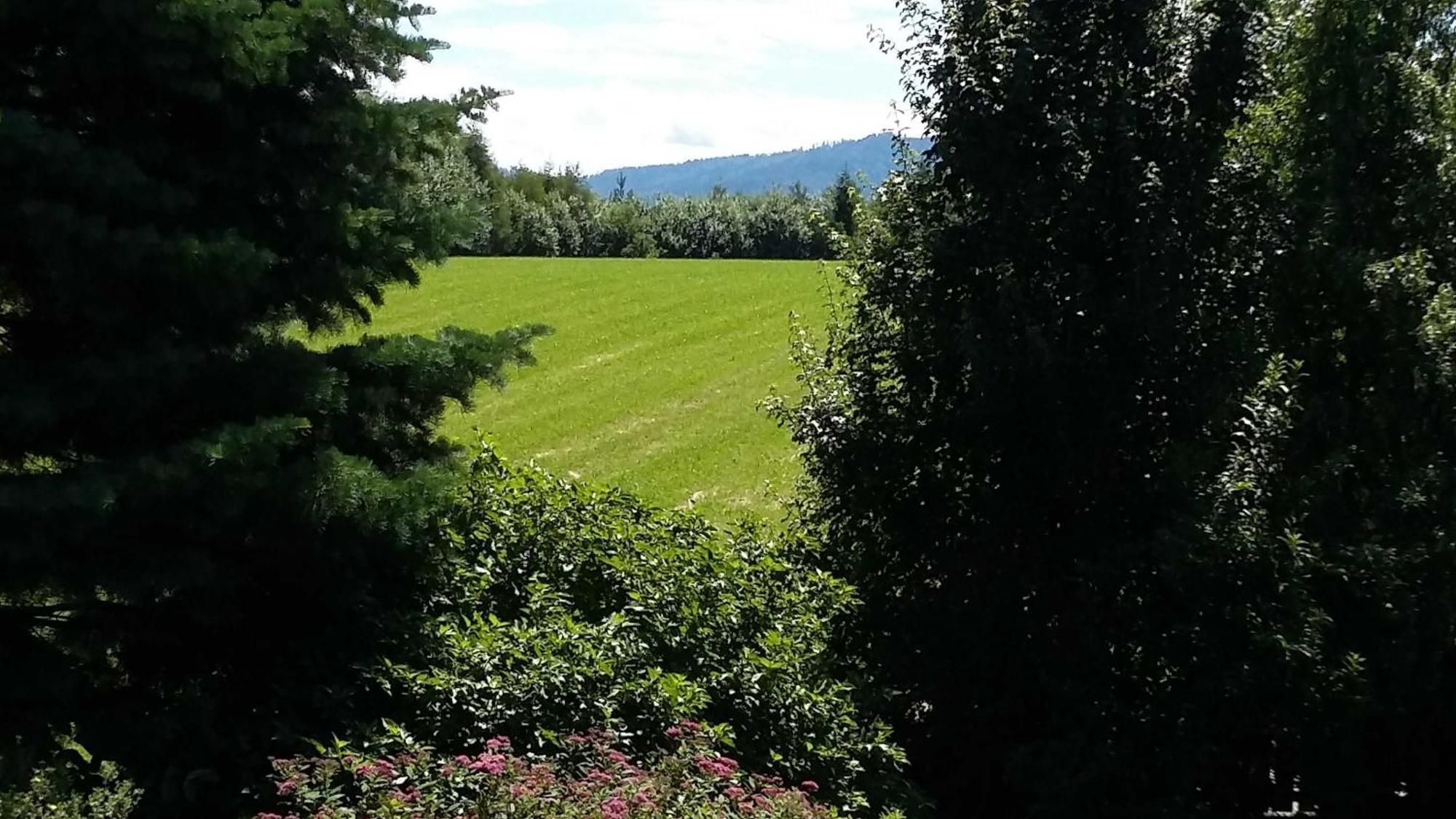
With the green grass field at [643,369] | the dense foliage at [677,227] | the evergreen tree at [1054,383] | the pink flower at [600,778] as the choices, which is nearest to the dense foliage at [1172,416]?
the evergreen tree at [1054,383]

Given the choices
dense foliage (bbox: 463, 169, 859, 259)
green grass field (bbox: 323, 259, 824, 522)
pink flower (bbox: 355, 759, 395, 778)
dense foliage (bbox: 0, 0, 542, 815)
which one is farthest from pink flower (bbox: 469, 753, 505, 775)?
dense foliage (bbox: 463, 169, 859, 259)

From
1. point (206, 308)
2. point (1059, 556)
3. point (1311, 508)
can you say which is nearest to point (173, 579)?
point (206, 308)

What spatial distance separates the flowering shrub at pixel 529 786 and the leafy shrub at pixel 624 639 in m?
0.29

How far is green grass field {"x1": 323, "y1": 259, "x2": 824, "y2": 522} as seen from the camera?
17469 mm

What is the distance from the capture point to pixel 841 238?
29.4 ft

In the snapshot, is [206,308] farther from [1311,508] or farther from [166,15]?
[1311,508]

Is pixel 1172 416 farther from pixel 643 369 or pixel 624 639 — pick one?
pixel 643 369

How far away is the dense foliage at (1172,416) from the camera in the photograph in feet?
22.8

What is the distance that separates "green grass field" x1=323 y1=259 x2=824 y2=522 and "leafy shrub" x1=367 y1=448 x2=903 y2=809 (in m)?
0.91

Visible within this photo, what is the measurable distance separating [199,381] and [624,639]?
224cm

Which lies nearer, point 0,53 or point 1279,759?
point 0,53

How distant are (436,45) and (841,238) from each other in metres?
3.58

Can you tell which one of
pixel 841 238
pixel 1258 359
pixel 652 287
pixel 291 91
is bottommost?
pixel 652 287

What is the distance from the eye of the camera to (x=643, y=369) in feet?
86.2
